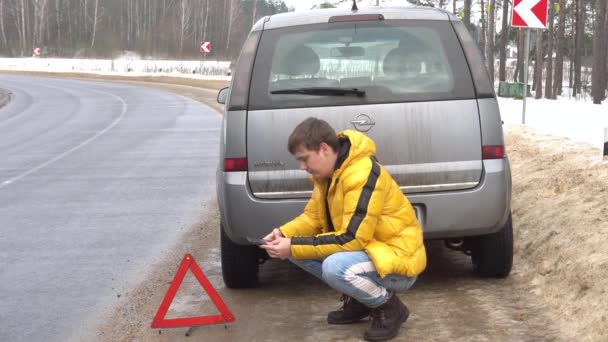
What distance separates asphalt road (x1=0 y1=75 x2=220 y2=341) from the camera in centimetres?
683

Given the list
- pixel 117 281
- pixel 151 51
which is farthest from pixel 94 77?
pixel 117 281

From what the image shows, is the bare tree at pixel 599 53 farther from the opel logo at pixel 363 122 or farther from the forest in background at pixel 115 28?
the forest in background at pixel 115 28

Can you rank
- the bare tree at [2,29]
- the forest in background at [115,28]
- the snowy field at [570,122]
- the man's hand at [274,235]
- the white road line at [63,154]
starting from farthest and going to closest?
the bare tree at [2,29] < the forest in background at [115,28] < the snowy field at [570,122] < the white road line at [63,154] < the man's hand at [274,235]

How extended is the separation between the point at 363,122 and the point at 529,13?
44.9ft

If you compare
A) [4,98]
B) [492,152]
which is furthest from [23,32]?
[492,152]

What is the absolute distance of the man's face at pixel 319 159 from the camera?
196 inches

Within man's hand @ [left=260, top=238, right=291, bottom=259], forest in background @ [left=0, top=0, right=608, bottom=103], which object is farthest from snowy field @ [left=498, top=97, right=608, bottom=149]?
forest in background @ [left=0, top=0, right=608, bottom=103]

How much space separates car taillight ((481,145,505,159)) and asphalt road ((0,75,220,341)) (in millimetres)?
2643

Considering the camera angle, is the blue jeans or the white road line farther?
the white road line

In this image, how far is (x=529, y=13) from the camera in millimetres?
18922

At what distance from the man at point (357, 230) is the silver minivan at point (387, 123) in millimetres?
822

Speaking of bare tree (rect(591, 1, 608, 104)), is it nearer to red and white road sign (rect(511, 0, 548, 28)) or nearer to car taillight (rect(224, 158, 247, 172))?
red and white road sign (rect(511, 0, 548, 28))

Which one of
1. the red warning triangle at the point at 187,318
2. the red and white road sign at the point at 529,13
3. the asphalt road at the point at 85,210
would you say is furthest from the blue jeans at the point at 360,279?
the red and white road sign at the point at 529,13

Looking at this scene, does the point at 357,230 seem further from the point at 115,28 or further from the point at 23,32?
the point at 115,28
